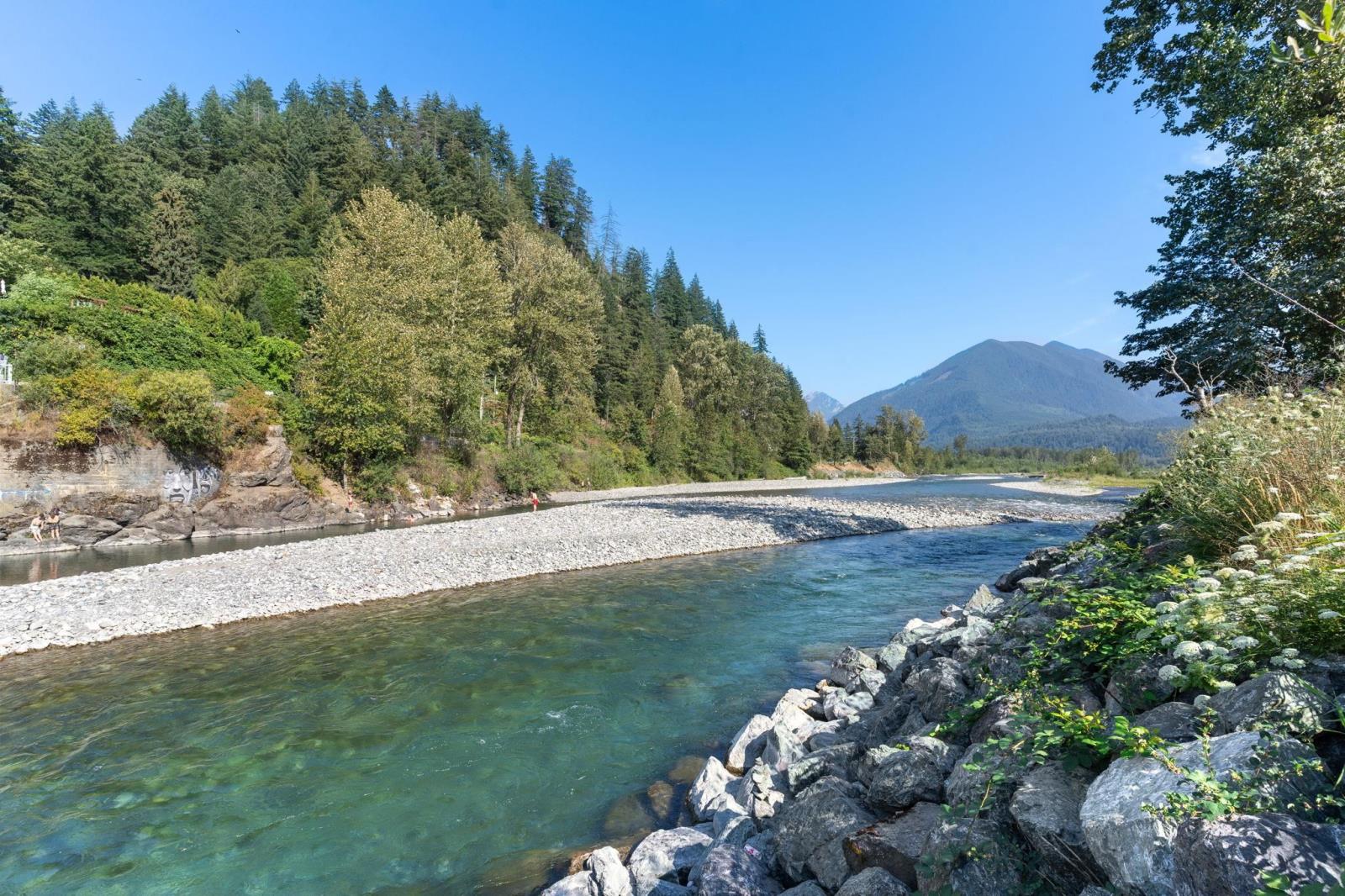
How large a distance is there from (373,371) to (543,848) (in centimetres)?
2616

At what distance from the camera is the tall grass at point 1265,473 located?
13.8ft

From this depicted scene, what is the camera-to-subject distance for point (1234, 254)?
38.1 feet

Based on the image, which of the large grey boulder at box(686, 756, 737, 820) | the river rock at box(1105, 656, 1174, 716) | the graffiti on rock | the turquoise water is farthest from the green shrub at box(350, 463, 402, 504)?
the river rock at box(1105, 656, 1174, 716)

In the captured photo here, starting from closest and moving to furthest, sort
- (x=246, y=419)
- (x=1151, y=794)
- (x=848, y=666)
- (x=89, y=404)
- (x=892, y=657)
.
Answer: (x=1151, y=794), (x=892, y=657), (x=848, y=666), (x=89, y=404), (x=246, y=419)

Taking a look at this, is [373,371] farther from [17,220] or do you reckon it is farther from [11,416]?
[17,220]

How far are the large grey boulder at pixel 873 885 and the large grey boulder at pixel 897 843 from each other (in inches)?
3.0

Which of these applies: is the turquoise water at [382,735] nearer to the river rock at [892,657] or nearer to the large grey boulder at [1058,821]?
the river rock at [892,657]

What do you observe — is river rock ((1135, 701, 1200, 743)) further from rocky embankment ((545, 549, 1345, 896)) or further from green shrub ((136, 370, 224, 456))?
green shrub ((136, 370, 224, 456))

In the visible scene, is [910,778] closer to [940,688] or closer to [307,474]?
[940,688]

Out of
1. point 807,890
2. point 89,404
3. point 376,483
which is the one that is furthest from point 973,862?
point 376,483

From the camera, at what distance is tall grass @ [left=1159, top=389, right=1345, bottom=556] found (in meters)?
4.20

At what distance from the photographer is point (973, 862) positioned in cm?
258

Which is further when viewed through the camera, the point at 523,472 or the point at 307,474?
the point at 523,472

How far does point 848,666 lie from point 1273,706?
18.0ft
